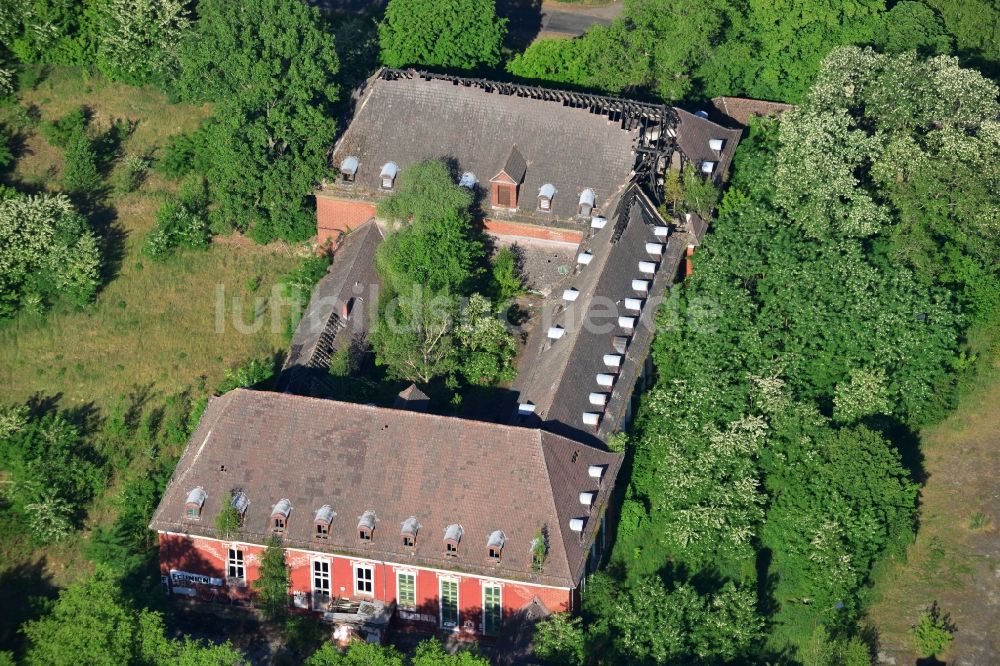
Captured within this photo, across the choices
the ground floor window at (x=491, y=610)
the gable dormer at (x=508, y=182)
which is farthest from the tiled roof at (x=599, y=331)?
the ground floor window at (x=491, y=610)

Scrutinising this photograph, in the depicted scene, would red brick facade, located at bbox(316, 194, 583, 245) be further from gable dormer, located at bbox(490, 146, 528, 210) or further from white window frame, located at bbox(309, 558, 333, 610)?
white window frame, located at bbox(309, 558, 333, 610)

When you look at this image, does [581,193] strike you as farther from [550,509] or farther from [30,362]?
[30,362]

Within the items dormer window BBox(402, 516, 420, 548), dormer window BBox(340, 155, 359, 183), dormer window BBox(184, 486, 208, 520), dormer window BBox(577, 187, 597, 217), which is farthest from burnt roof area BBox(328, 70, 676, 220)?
dormer window BBox(184, 486, 208, 520)

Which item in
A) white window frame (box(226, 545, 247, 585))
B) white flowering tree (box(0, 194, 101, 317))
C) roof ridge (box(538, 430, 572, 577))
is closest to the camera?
roof ridge (box(538, 430, 572, 577))

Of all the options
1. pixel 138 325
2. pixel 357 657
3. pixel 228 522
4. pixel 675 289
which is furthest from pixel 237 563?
pixel 675 289

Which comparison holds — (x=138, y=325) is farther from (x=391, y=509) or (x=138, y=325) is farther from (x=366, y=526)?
(x=391, y=509)

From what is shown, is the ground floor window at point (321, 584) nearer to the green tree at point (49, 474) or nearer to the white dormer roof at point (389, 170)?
the green tree at point (49, 474)
